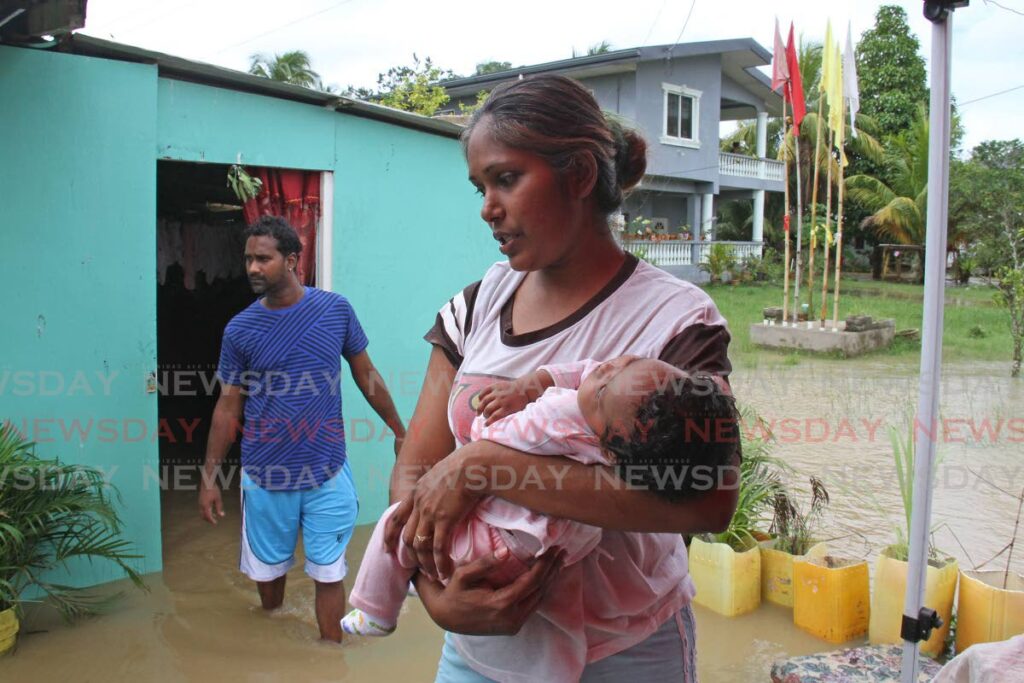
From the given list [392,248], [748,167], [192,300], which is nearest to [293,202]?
[392,248]

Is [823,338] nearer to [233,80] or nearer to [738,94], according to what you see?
[233,80]

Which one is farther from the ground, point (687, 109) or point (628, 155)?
point (687, 109)

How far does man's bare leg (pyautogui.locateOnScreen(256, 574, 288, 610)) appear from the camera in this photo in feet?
13.2

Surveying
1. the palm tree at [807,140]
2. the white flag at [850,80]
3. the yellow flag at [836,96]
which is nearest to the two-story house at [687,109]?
the palm tree at [807,140]

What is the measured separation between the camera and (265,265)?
12.2 ft

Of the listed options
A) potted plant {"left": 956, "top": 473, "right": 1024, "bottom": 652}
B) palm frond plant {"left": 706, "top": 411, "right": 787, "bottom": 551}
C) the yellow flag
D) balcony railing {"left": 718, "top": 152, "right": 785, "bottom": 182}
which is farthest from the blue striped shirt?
balcony railing {"left": 718, "top": 152, "right": 785, "bottom": 182}

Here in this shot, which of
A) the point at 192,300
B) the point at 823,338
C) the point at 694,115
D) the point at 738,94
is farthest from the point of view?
the point at 738,94

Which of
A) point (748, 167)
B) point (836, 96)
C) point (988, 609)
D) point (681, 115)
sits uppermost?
point (681, 115)

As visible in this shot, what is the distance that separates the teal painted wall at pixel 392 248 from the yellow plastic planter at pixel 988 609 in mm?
3200

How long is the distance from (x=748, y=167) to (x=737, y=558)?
62.1 feet

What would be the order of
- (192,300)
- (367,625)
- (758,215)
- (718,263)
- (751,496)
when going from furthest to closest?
(758,215), (718,263), (192,300), (751,496), (367,625)

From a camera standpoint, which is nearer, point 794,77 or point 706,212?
point 794,77

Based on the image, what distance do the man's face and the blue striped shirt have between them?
116mm

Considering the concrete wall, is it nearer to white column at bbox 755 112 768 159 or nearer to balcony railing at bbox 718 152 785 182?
balcony railing at bbox 718 152 785 182
